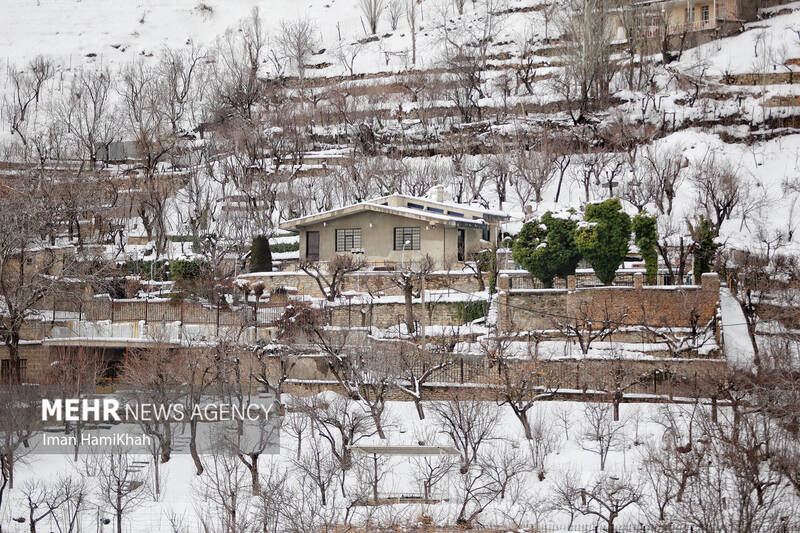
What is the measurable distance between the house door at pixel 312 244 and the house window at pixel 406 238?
11.1 feet

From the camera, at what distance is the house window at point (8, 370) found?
2788 cm

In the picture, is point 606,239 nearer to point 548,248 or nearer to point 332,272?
point 548,248

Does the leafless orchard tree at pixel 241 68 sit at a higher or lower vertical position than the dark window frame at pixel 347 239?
higher

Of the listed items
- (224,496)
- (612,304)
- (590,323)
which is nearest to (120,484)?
(224,496)

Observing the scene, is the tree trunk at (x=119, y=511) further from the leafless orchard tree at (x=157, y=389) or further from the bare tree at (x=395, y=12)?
the bare tree at (x=395, y=12)

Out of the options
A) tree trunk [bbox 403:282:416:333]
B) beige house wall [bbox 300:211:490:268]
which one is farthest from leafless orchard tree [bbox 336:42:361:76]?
tree trunk [bbox 403:282:416:333]

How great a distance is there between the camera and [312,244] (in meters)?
37.0

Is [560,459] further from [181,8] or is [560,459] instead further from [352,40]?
[181,8]

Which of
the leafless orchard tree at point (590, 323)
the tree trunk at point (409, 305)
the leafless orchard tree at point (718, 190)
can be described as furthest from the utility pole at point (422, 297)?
the leafless orchard tree at point (718, 190)

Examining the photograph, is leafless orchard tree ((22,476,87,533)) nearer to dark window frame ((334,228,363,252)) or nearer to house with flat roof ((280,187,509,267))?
house with flat roof ((280,187,509,267))

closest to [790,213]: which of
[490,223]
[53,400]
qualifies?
[490,223]

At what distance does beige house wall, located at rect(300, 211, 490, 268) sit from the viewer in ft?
115

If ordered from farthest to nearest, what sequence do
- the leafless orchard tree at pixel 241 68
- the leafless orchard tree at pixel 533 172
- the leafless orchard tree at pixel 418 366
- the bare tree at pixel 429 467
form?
the leafless orchard tree at pixel 241 68, the leafless orchard tree at pixel 533 172, the leafless orchard tree at pixel 418 366, the bare tree at pixel 429 467

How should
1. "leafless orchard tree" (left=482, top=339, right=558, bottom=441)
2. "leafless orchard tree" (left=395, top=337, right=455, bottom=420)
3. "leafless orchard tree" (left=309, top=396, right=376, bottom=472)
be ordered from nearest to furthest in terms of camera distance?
1. "leafless orchard tree" (left=309, top=396, right=376, bottom=472)
2. "leafless orchard tree" (left=482, top=339, right=558, bottom=441)
3. "leafless orchard tree" (left=395, top=337, right=455, bottom=420)
